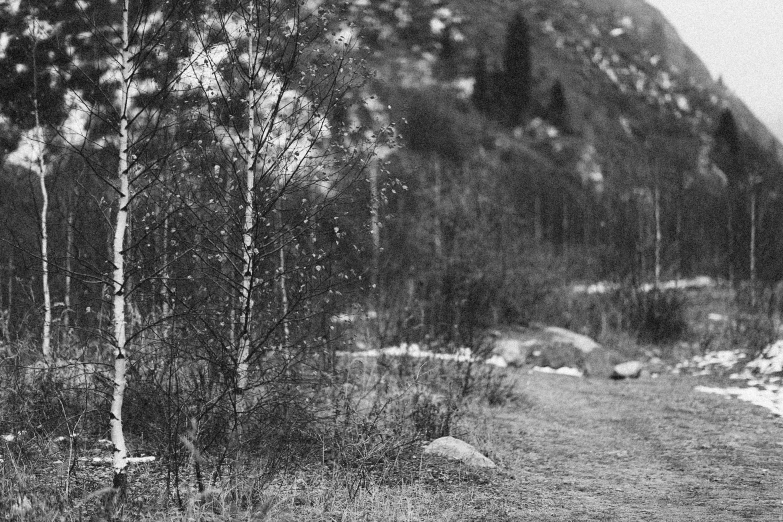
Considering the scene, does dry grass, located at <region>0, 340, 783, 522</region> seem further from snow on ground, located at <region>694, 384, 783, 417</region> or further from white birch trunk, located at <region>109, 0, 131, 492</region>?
snow on ground, located at <region>694, 384, 783, 417</region>

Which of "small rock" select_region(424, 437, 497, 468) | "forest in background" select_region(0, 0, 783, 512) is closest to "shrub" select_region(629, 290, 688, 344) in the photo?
"forest in background" select_region(0, 0, 783, 512)

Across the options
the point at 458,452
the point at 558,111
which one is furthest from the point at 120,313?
the point at 558,111

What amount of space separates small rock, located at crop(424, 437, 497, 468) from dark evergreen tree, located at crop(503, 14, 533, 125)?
60.6 m

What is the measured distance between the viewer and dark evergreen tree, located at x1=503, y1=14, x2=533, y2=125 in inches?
2608

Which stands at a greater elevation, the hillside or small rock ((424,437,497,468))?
the hillside

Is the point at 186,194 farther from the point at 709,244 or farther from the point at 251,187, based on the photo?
the point at 709,244

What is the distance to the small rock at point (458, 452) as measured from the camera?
677 cm

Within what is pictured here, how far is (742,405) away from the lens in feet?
33.5

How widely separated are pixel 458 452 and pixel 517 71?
65.3 meters

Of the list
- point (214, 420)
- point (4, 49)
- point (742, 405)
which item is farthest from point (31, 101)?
point (742, 405)

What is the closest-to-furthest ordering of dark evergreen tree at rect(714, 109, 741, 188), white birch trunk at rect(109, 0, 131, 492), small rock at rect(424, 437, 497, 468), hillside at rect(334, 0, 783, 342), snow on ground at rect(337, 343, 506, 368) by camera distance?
white birch trunk at rect(109, 0, 131, 492), small rock at rect(424, 437, 497, 468), snow on ground at rect(337, 343, 506, 368), hillside at rect(334, 0, 783, 342), dark evergreen tree at rect(714, 109, 741, 188)

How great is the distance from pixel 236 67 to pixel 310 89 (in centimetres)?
86

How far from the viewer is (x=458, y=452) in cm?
688

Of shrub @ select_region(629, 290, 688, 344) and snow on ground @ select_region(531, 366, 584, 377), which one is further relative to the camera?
shrub @ select_region(629, 290, 688, 344)
